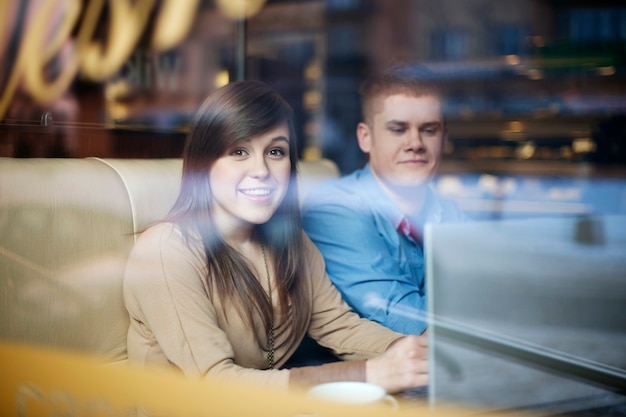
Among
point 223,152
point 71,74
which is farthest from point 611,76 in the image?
point 223,152

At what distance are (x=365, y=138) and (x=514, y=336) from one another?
106 centimetres

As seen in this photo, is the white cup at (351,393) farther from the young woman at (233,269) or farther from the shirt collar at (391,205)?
the shirt collar at (391,205)

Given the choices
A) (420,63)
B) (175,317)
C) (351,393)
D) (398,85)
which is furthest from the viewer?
(420,63)

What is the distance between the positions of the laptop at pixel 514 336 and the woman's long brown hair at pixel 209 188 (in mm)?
511

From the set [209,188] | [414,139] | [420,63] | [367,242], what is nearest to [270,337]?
[209,188]

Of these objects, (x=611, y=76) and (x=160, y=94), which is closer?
(x=160, y=94)

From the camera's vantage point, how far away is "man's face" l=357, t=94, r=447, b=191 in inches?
73.2

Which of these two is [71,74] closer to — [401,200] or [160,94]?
[160,94]

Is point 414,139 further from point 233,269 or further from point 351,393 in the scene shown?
point 351,393

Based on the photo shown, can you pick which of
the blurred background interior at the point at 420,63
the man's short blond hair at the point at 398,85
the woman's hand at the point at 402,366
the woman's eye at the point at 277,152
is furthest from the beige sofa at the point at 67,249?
the man's short blond hair at the point at 398,85

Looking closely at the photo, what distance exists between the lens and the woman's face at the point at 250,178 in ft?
4.62

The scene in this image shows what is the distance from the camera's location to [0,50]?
202 centimetres

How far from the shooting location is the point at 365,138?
1.97m

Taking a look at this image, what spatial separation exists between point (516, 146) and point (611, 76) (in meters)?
1.14
